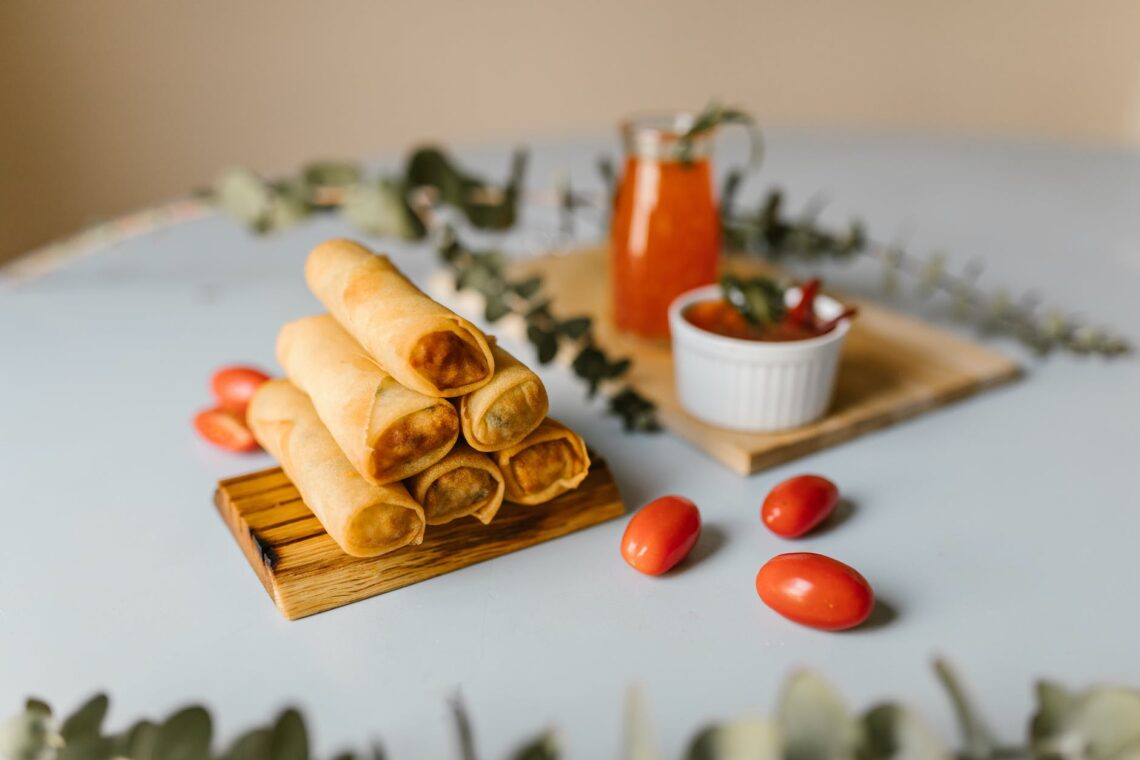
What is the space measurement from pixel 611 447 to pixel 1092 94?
3.23m

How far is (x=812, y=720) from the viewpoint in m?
0.60

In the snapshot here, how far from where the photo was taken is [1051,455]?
1.08 m

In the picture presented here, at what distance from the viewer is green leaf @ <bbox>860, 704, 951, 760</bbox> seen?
59 cm

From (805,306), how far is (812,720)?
2.09 feet

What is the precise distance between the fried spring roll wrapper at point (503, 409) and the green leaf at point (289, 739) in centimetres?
27

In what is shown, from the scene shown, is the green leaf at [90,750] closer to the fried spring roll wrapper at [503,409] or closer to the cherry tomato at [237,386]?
the fried spring roll wrapper at [503,409]

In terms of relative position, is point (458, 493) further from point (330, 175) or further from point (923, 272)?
point (923, 272)

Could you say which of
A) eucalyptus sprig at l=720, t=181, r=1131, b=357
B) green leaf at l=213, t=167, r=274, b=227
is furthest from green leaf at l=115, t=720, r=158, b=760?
eucalyptus sprig at l=720, t=181, r=1131, b=357

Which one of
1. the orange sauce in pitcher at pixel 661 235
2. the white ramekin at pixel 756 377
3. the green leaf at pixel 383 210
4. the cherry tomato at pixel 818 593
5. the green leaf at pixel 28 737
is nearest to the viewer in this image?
the green leaf at pixel 28 737

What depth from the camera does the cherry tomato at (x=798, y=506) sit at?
0.92 m

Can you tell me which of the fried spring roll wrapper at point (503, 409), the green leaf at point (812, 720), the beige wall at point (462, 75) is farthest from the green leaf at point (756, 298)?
the beige wall at point (462, 75)

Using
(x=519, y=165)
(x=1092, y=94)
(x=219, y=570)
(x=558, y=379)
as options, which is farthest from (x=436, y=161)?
(x=1092, y=94)

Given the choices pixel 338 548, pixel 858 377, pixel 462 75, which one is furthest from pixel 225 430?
pixel 462 75

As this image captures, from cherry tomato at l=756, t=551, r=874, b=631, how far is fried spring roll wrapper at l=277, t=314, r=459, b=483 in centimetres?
29
